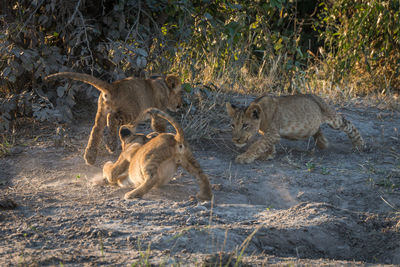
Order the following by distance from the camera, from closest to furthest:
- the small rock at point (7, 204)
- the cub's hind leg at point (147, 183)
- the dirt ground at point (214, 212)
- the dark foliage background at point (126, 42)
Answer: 1. the dirt ground at point (214, 212)
2. the small rock at point (7, 204)
3. the cub's hind leg at point (147, 183)
4. the dark foliage background at point (126, 42)

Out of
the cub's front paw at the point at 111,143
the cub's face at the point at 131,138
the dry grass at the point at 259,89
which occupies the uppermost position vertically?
the dry grass at the point at 259,89

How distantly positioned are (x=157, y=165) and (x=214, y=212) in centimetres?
64

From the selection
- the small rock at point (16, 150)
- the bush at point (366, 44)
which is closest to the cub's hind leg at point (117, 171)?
the small rock at point (16, 150)

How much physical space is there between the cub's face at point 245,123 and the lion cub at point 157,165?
1.47 metres

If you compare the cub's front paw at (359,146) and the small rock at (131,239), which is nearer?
the small rock at (131,239)

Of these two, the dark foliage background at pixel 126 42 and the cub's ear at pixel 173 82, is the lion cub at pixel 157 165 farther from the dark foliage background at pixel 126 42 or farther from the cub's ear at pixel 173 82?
the cub's ear at pixel 173 82

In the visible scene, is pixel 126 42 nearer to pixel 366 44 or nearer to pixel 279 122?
pixel 279 122

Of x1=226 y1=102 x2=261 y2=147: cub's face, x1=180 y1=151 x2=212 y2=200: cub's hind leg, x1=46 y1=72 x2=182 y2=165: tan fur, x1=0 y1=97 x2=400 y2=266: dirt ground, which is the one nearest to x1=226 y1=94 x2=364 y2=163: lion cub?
x1=226 y1=102 x2=261 y2=147: cub's face

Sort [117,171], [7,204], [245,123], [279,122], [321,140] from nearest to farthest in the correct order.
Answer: [7,204]
[117,171]
[245,123]
[279,122]
[321,140]

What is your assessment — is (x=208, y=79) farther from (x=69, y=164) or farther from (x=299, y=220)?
(x=299, y=220)

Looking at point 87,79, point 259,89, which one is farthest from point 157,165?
point 259,89

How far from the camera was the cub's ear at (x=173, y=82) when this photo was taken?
6.36 m

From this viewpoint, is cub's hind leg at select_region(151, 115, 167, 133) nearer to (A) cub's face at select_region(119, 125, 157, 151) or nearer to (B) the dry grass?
(B) the dry grass

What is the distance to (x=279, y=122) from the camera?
6.25 metres
